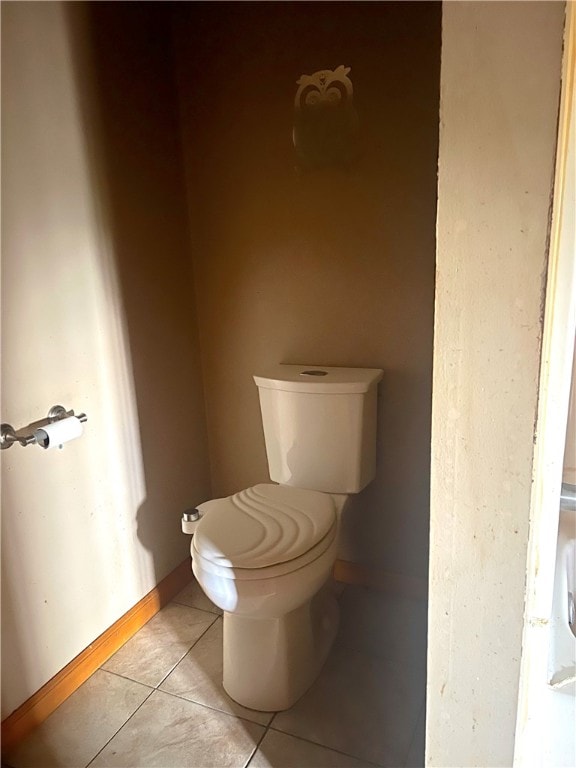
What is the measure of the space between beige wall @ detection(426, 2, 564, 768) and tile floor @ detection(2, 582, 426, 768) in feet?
2.25

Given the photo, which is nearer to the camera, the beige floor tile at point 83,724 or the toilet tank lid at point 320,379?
the beige floor tile at point 83,724

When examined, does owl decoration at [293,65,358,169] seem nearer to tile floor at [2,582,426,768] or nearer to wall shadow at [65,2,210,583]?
wall shadow at [65,2,210,583]

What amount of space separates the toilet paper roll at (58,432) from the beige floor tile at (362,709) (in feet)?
2.98

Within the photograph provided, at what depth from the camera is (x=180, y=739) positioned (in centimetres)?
134

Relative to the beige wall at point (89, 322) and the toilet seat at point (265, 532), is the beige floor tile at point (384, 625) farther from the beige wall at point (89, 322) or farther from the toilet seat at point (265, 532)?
the beige wall at point (89, 322)

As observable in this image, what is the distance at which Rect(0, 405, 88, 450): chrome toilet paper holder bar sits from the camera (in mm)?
1207

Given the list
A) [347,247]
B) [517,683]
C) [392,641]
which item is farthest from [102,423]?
[517,683]

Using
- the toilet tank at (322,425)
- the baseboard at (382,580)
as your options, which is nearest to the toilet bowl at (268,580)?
the toilet tank at (322,425)

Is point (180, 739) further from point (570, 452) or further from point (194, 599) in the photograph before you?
point (570, 452)

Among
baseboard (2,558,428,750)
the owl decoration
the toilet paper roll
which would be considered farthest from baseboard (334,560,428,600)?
the owl decoration

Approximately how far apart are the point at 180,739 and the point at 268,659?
0.93 feet

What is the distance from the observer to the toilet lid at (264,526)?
130cm

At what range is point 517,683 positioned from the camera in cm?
70

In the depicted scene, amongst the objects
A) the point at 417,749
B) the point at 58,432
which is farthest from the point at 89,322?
the point at 417,749
